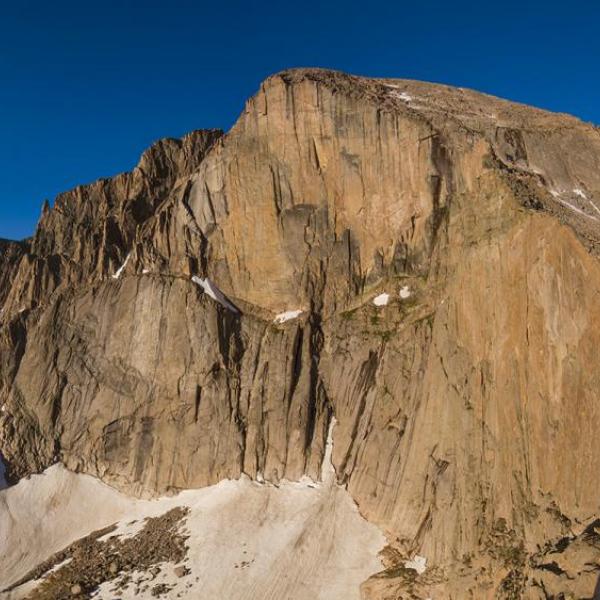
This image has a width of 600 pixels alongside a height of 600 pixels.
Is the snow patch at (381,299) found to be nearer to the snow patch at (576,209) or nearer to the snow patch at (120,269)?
the snow patch at (576,209)

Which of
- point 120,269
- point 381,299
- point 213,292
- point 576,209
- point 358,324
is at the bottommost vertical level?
point 358,324

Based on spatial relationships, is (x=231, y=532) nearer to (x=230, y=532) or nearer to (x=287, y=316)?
(x=230, y=532)

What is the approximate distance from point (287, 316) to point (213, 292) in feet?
22.9

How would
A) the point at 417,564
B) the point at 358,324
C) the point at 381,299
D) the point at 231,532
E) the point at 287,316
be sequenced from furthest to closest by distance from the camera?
1. the point at 287,316
2. the point at 381,299
3. the point at 358,324
4. the point at 231,532
5. the point at 417,564

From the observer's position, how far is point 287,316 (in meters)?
52.4

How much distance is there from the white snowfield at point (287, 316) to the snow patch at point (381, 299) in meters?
6.72

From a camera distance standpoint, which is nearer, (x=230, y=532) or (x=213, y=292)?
(x=230, y=532)

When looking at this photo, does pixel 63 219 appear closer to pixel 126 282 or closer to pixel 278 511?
pixel 126 282

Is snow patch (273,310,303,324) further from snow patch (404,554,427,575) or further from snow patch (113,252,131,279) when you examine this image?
snow patch (404,554,427,575)

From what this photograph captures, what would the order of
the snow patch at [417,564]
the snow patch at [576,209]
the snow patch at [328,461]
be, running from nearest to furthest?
the snow patch at [576,209], the snow patch at [417,564], the snow patch at [328,461]

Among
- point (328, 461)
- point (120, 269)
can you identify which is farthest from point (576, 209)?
point (120, 269)

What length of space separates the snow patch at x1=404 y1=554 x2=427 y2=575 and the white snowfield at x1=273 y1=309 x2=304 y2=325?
840 inches

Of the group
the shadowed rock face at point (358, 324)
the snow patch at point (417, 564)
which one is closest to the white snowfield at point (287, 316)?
the shadowed rock face at point (358, 324)

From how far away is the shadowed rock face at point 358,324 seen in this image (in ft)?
96.2
